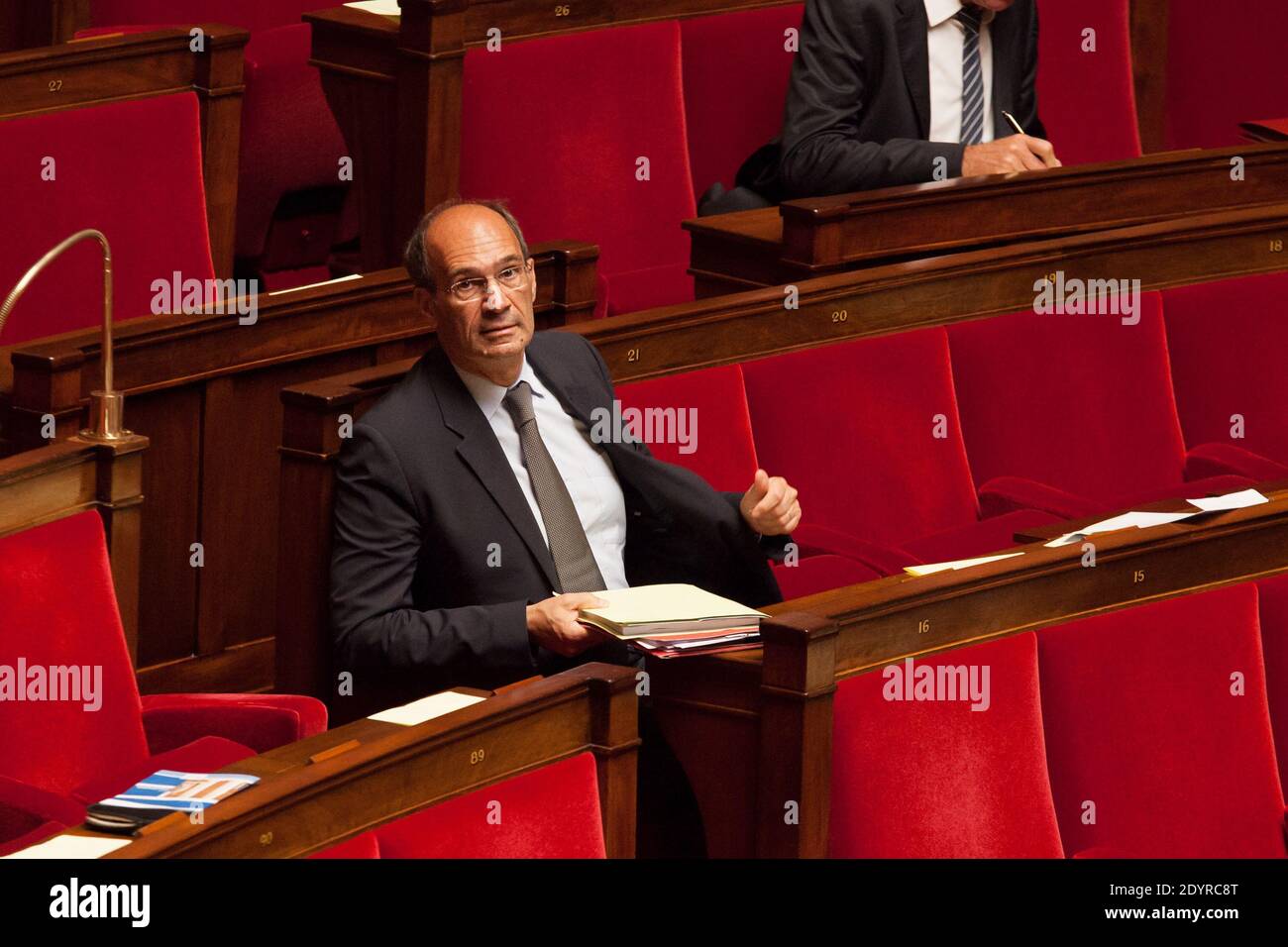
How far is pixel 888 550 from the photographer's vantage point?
996 mm

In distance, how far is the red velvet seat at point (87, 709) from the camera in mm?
799

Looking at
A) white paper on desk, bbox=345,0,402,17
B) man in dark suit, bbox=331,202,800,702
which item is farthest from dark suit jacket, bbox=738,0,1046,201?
man in dark suit, bbox=331,202,800,702

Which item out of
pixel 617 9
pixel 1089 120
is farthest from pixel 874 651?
pixel 1089 120

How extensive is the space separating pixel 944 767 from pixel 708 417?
0.94 feet

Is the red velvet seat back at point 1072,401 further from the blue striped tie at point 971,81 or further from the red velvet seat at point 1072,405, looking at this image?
the blue striped tie at point 971,81

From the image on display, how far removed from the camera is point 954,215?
1.22 metres

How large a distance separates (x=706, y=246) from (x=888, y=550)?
288 millimetres

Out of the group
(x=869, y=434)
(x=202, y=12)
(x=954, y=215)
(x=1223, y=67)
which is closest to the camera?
(x=869, y=434)

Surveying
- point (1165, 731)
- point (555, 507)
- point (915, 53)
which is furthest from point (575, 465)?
point (915, 53)

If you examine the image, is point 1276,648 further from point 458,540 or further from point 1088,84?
point 1088,84

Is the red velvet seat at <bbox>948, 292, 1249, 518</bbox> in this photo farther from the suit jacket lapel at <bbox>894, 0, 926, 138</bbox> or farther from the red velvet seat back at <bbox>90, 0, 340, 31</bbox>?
the red velvet seat back at <bbox>90, 0, 340, 31</bbox>

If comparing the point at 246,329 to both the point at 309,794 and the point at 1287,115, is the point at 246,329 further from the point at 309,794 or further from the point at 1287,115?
the point at 1287,115

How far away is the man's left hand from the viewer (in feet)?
3.06

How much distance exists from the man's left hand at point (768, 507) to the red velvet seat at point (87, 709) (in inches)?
8.2
